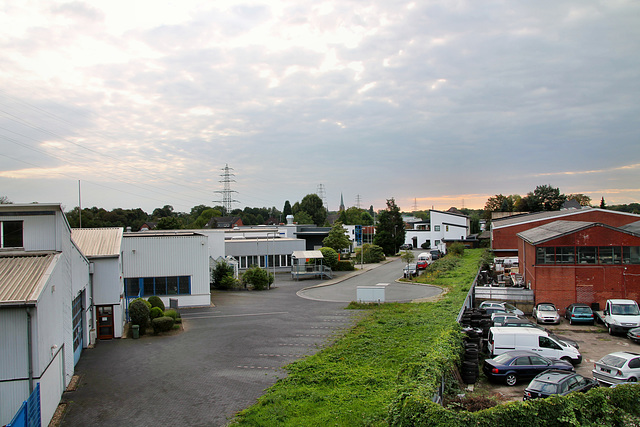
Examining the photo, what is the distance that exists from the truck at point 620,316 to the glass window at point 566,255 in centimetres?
467

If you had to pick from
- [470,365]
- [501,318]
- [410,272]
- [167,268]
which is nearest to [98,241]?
[167,268]

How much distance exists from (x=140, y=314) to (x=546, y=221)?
48.4 m

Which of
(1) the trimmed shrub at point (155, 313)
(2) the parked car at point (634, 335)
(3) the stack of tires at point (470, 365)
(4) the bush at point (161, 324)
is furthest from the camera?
(1) the trimmed shrub at point (155, 313)

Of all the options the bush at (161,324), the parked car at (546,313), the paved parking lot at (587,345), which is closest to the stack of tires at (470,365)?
the paved parking lot at (587,345)

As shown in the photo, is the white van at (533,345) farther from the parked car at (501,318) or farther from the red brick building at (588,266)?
the red brick building at (588,266)

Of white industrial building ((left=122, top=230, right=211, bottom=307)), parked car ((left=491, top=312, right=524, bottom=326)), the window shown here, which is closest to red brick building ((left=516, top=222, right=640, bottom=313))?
parked car ((left=491, top=312, right=524, bottom=326))

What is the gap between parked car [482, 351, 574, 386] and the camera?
16062mm

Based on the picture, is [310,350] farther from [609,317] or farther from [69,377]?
[609,317]

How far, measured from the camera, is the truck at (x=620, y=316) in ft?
78.9

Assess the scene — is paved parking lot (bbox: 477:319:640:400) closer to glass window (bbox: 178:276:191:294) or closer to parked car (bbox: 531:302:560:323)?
parked car (bbox: 531:302:560:323)

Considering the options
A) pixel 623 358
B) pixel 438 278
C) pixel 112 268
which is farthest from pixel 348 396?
pixel 438 278

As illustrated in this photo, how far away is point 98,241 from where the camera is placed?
80.2 feet

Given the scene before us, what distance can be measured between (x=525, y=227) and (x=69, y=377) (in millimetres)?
56760

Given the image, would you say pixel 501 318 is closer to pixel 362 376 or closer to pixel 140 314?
pixel 362 376
